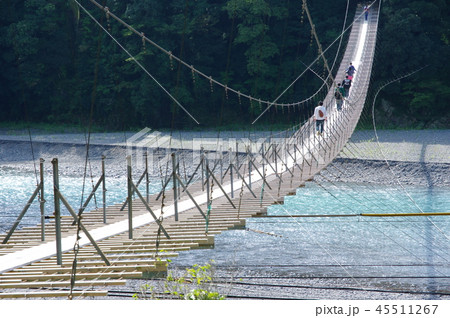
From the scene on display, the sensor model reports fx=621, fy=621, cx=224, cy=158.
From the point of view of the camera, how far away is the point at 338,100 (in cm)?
1259

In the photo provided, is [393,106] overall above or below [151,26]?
below

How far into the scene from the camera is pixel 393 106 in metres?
21.5

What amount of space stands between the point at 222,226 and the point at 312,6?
1864cm

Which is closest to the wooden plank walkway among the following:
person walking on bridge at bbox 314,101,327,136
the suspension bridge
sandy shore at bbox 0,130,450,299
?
the suspension bridge

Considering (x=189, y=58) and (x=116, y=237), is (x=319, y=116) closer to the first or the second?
(x=116, y=237)

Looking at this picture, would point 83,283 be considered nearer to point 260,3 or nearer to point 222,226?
point 222,226

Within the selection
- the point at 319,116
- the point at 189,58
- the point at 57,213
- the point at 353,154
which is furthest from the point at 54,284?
the point at 189,58

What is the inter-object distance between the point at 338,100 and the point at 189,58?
10229 millimetres

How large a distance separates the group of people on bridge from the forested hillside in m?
5.97

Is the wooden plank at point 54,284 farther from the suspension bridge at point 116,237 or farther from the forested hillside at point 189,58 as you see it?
the forested hillside at point 189,58

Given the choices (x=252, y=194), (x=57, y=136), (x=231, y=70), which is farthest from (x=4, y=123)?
(x=252, y=194)

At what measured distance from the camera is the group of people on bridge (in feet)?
34.9

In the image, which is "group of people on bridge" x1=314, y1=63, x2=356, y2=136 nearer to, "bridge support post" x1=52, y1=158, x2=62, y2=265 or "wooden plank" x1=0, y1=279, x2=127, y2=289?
"bridge support post" x1=52, y1=158, x2=62, y2=265

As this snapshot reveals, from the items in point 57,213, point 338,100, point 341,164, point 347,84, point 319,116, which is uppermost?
point 347,84
